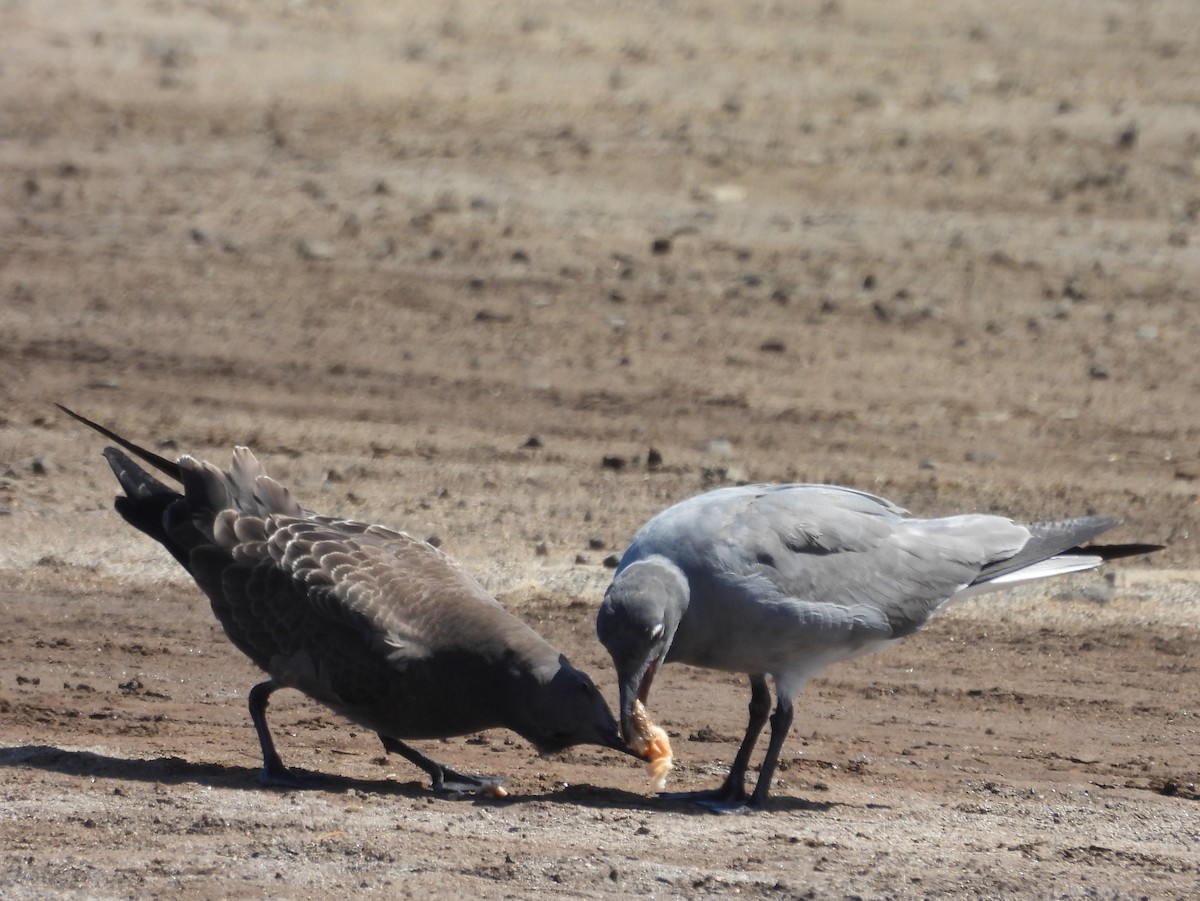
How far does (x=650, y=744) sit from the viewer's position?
6031 mm

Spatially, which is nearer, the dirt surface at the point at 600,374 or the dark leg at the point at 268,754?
the dirt surface at the point at 600,374

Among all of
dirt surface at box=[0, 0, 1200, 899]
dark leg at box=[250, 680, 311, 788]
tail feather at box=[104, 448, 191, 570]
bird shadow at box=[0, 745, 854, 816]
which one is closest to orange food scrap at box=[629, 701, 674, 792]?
dirt surface at box=[0, 0, 1200, 899]

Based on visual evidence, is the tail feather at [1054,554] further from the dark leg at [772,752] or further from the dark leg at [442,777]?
the dark leg at [442,777]

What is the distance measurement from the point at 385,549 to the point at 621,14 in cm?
1292

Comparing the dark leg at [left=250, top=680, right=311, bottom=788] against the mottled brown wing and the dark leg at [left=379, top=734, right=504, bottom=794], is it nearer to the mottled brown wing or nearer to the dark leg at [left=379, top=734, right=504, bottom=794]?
the mottled brown wing

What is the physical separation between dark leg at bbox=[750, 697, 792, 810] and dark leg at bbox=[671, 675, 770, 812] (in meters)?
0.06

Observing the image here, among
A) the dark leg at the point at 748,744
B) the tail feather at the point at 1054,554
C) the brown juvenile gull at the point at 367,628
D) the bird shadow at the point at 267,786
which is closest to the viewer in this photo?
the brown juvenile gull at the point at 367,628

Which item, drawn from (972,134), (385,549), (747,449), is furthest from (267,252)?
(385,549)

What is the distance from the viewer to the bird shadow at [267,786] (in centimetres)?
643

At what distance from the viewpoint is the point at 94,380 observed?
11.9 m

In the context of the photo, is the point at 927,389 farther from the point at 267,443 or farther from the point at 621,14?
the point at 621,14

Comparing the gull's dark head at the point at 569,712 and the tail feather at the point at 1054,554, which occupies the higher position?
the tail feather at the point at 1054,554

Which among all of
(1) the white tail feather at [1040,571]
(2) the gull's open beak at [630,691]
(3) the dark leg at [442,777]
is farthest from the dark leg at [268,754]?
(1) the white tail feather at [1040,571]

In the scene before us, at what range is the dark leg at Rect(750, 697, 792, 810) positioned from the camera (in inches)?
255
